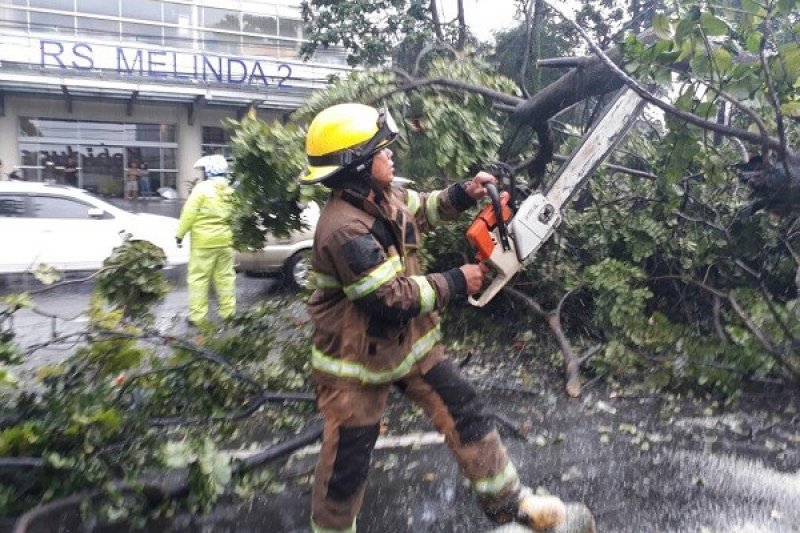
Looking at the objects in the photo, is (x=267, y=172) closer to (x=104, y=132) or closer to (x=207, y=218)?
(x=207, y=218)

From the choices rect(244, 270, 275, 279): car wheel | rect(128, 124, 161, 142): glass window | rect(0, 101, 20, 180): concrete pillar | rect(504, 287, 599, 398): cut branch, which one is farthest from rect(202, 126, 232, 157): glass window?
rect(504, 287, 599, 398): cut branch

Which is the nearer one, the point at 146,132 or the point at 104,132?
the point at 104,132

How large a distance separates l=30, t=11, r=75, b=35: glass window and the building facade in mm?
25

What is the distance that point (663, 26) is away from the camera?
3311 mm

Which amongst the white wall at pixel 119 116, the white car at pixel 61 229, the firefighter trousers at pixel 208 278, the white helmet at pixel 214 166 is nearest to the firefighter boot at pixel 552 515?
the firefighter trousers at pixel 208 278

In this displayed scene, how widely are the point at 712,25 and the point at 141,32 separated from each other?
2029 centimetres

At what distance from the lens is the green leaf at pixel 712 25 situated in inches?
125

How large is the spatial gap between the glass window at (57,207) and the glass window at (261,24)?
14223 millimetres

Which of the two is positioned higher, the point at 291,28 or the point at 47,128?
the point at 291,28

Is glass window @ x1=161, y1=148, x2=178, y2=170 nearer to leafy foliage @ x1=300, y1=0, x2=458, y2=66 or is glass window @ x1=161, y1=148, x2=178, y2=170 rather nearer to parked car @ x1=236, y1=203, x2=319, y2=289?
leafy foliage @ x1=300, y1=0, x2=458, y2=66

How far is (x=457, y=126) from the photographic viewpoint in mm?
4613

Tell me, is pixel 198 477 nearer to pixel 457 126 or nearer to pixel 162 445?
pixel 162 445

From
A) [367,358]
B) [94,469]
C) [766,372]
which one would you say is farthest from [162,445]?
[766,372]

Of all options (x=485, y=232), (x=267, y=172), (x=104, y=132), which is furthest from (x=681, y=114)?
(x=104, y=132)
